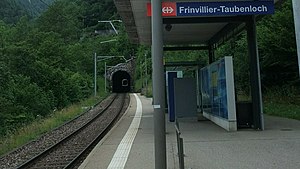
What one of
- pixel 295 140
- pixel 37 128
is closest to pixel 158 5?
pixel 295 140

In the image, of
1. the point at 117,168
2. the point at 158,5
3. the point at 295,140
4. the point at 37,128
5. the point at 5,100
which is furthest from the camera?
the point at 5,100

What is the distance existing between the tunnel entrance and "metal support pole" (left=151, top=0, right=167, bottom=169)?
84.8 metres

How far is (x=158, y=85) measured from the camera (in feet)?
18.3

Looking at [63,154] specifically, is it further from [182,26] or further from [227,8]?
[182,26]

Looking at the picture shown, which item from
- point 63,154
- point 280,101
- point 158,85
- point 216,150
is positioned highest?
point 158,85

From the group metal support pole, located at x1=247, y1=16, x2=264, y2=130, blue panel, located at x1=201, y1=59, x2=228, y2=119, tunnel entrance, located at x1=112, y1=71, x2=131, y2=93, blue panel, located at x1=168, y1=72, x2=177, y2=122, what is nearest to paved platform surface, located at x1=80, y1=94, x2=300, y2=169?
metal support pole, located at x1=247, y1=16, x2=264, y2=130

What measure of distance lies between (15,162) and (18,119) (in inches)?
647

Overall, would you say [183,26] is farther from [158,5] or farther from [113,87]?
[113,87]

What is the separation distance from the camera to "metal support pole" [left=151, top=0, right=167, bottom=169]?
220 inches

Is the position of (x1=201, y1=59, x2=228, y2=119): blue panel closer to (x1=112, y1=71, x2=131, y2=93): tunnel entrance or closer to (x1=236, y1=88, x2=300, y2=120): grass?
(x1=236, y1=88, x2=300, y2=120): grass

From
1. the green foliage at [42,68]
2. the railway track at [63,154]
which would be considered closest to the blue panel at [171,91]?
the railway track at [63,154]

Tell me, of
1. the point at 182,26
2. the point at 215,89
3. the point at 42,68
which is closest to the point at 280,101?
the point at 182,26

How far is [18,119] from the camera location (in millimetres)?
26750

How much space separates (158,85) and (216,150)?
438cm
